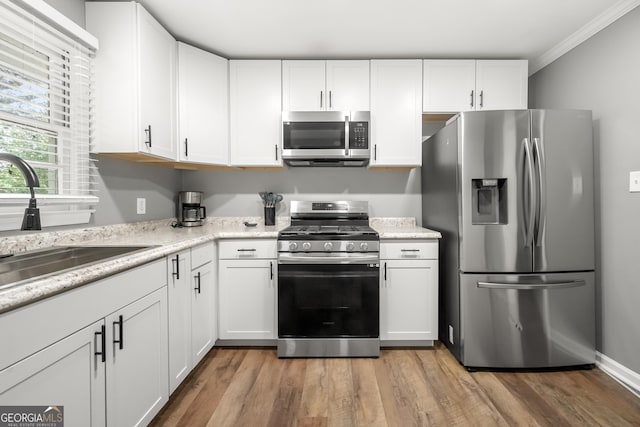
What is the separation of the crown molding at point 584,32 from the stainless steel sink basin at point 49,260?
326 cm

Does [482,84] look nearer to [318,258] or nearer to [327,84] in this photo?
[327,84]

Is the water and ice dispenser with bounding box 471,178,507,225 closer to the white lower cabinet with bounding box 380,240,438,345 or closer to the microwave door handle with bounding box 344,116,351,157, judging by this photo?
the white lower cabinet with bounding box 380,240,438,345

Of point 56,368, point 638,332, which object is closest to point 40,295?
point 56,368

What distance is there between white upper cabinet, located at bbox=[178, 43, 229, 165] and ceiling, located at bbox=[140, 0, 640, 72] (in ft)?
0.46

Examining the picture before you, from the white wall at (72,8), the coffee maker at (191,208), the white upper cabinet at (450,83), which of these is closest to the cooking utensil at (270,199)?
the coffee maker at (191,208)

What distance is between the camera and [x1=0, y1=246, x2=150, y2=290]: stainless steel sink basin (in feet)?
4.11

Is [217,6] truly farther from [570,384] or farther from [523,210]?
[570,384]

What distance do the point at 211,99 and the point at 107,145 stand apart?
94 centimetres

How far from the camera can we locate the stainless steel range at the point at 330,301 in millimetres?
2289

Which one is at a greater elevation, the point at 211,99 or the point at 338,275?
the point at 211,99

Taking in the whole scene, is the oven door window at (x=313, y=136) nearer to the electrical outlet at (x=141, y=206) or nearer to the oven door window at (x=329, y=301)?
the oven door window at (x=329, y=301)

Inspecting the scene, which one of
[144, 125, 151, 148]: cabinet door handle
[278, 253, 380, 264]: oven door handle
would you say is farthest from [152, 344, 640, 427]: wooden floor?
[144, 125, 151, 148]: cabinet door handle

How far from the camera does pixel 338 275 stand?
2.29 meters

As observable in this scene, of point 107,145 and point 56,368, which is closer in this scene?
point 56,368
